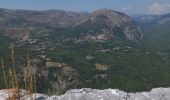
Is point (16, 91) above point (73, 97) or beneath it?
above

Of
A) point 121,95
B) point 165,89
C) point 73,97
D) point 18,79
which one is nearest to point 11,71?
point 18,79

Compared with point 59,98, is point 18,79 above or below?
above

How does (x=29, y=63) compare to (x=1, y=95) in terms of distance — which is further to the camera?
(x=1, y=95)

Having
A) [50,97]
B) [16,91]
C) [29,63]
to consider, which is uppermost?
[29,63]

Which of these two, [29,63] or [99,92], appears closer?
[29,63]

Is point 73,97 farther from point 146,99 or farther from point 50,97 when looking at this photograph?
point 146,99

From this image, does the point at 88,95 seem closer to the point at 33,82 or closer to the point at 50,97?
the point at 50,97

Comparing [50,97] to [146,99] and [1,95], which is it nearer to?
[1,95]

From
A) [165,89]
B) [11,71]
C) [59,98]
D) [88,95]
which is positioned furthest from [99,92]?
[11,71]
